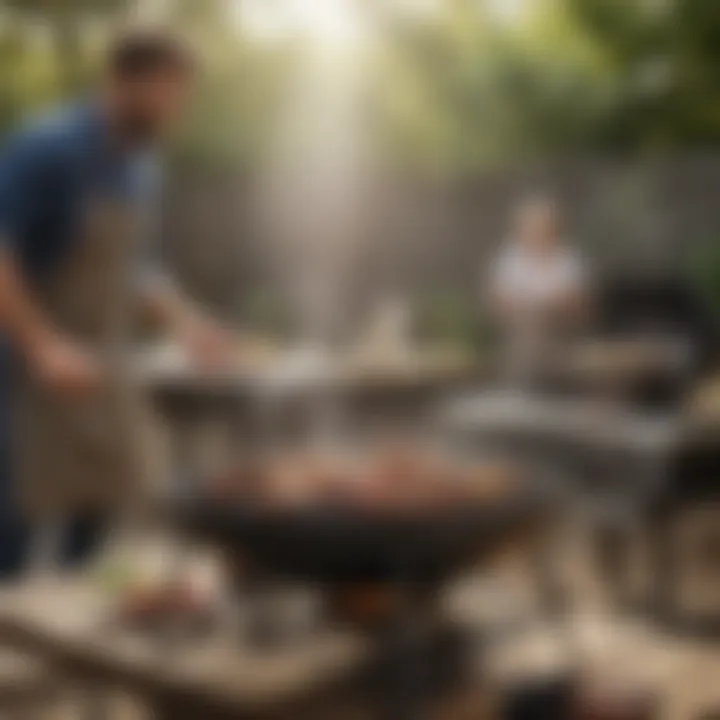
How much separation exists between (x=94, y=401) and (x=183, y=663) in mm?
267

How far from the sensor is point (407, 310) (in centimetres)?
149

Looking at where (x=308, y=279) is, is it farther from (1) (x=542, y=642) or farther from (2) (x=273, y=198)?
(1) (x=542, y=642)

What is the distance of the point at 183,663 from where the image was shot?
1438 millimetres

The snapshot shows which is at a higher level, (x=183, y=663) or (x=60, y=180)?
(x=60, y=180)

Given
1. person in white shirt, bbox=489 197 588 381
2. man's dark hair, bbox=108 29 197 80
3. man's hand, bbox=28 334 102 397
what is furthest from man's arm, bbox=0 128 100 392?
person in white shirt, bbox=489 197 588 381

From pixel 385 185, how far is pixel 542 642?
46cm

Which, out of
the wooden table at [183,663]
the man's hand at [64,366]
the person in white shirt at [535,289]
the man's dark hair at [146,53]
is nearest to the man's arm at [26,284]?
the man's hand at [64,366]

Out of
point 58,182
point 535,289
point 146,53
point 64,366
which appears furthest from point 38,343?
point 535,289

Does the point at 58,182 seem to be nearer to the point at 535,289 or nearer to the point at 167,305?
the point at 167,305

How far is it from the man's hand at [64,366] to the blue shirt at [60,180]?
7cm

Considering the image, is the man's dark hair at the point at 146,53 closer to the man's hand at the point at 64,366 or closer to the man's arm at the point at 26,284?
the man's arm at the point at 26,284

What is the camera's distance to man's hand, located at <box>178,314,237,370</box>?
150cm

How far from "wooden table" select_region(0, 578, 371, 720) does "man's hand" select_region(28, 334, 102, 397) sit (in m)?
0.19

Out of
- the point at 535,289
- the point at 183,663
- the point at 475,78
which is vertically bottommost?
the point at 183,663
